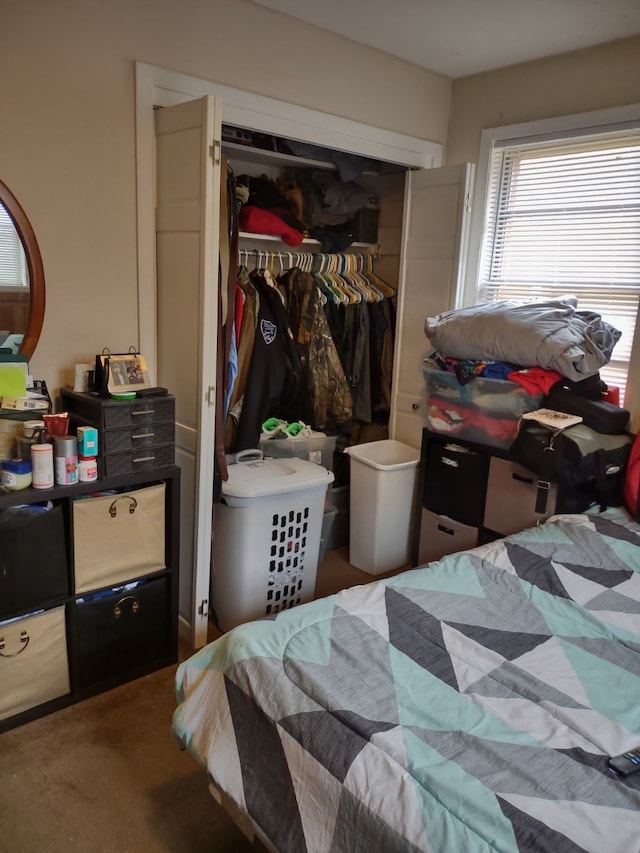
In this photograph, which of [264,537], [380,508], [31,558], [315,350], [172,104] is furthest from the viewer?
[315,350]

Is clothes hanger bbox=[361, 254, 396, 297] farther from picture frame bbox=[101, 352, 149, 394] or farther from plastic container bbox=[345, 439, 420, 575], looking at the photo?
picture frame bbox=[101, 352, 149, 394]

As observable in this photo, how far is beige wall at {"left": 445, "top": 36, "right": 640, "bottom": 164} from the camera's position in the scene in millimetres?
2703

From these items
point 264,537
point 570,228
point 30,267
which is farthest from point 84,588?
point 570,228

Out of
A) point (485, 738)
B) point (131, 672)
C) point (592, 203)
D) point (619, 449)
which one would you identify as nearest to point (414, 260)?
point (592, 203)

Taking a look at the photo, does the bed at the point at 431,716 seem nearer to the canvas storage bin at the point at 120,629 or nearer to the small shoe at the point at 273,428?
the canvas storage bin at the point at 120,629

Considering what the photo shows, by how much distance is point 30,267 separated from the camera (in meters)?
2.17

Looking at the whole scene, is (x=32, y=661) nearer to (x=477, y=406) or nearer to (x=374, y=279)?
(x=477, y=406)

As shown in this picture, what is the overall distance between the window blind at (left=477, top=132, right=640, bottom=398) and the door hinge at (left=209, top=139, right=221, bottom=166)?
1.62 metres

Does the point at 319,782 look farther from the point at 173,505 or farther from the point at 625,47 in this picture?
the point at 625,47

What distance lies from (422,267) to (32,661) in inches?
99.3

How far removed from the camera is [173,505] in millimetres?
2352

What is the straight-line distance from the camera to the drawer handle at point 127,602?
2.26 meters

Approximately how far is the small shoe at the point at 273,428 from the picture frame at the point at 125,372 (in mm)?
943

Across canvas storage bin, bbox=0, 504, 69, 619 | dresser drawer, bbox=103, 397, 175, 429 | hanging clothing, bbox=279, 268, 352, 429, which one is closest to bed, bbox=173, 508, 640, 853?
canvas storage bin, bbox=0, 504, 69, 619
